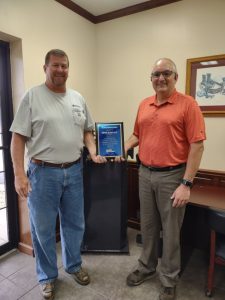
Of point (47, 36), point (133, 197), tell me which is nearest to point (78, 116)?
point (47, 36)

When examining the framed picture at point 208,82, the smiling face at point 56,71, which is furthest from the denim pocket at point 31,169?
the framed picture at point 208,82

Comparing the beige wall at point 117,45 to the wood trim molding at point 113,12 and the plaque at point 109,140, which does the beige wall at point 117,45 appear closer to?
the wood trim molding at point 113,12

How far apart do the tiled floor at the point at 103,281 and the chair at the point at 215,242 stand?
0.17 meters

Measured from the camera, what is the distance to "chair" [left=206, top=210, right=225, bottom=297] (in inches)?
61.6

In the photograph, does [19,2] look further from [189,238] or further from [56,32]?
[189,238]

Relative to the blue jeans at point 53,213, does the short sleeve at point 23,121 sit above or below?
above

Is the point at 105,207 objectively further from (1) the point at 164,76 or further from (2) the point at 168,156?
(1) the point at 164,76

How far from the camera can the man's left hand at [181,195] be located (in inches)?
60.2

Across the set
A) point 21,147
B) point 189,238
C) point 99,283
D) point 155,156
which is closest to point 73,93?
point 21,147

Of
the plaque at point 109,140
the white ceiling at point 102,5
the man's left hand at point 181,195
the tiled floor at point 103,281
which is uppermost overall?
the white ceiling at point 102,5

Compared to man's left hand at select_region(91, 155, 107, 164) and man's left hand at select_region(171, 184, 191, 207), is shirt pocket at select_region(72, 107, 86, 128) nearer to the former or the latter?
man's left hand at select_region(91, 155, 107, 164)

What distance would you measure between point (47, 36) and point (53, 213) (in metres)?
1.59

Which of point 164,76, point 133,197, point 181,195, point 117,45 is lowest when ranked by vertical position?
point 133,197

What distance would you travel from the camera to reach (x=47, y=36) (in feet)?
7.34
